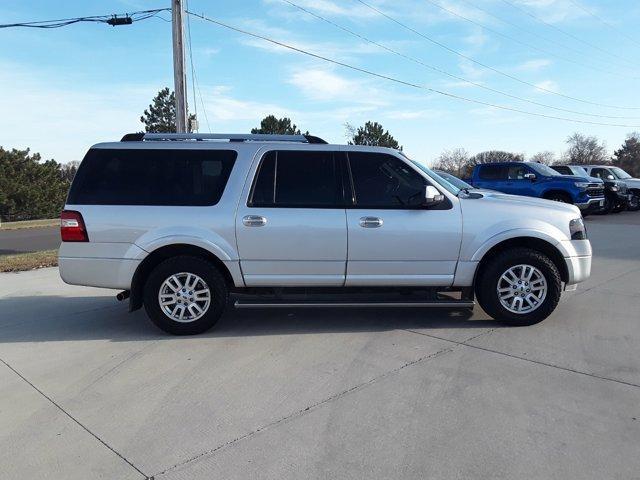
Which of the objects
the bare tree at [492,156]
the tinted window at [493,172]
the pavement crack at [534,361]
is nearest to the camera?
the pavement crack at [534,361]

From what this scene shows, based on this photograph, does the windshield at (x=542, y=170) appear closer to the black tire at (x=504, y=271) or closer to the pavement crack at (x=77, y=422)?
the black tire at (x=504, y=271)

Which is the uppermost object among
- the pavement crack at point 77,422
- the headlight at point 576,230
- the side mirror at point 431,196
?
the side mirror at point 431,196

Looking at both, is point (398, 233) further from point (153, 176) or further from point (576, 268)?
point (153, 176)

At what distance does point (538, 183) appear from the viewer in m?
17.2

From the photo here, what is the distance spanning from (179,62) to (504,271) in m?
11.6

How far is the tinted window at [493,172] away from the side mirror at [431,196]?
1343 centimetres

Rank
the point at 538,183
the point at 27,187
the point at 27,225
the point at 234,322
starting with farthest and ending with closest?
the point at 27,187, the point at 27,225, the point at 538,183, the point at 234,322

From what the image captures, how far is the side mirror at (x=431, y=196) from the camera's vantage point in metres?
5.06

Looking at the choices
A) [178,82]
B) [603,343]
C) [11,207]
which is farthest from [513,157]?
[603,343]

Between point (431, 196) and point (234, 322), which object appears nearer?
point (431, 196)

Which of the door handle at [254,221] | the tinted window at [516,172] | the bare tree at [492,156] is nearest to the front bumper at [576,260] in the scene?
the door handle at [254,221]

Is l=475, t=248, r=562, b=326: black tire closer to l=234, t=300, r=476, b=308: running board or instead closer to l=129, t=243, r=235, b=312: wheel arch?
l=234, t=300, r=476, b=308: running board

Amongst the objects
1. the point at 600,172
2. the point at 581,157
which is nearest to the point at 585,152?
the point at 581,157

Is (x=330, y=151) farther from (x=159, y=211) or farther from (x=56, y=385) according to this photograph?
(x=56, y=385)
